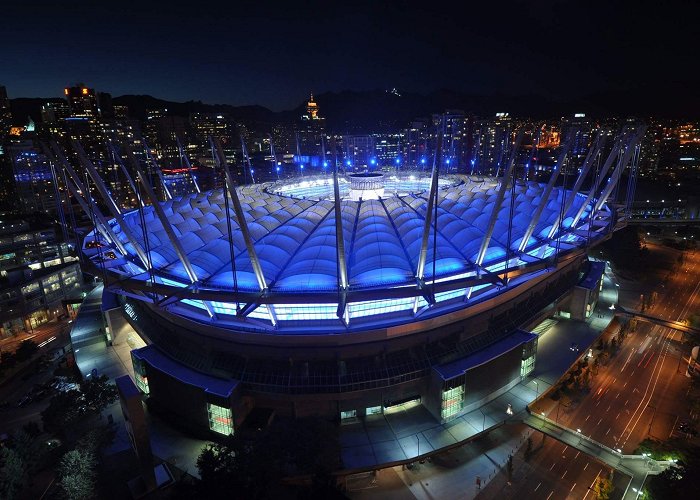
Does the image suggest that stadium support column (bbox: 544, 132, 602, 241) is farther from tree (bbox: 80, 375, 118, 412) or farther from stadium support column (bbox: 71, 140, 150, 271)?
tree (bbox: 80, 375, 118, 412)

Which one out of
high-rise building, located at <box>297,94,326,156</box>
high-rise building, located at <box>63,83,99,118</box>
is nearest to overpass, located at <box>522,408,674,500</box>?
high-rise building, located at <box>297,94,326,156</box>

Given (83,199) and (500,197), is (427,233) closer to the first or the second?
(500,197)

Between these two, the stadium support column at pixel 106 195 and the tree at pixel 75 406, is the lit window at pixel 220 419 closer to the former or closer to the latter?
the tree at pixel 75 406

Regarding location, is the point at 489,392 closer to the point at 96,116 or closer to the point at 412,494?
the point at 412,494

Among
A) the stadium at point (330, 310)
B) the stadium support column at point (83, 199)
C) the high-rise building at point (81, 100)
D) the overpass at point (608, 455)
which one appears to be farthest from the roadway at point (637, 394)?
the high-rise building at point (81, 100)

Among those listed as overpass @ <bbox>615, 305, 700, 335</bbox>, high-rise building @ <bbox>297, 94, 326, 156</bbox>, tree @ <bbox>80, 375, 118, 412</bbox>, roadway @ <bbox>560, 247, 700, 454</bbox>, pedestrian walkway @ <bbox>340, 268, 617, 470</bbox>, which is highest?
high-rise building @ <bbox>297, 94, 326, 156</bbox>

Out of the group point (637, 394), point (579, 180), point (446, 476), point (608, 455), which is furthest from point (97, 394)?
point (637, 394)
